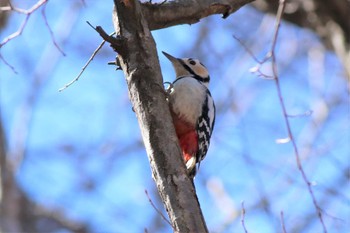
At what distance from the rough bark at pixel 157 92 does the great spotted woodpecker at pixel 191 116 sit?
750mm

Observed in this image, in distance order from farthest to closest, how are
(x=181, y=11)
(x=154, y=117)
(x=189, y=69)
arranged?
(x=189, y=69), (x=181, y=11), (x=154, y=117)

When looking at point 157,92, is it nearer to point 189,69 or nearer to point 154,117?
point 154,117

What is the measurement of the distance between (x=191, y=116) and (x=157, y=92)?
3.53 feet

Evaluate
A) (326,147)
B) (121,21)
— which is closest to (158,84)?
(121,21)

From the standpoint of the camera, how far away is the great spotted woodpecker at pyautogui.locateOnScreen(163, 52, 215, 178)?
4293 millimetres

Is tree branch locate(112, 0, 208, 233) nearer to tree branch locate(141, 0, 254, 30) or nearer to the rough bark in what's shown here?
the rough bark

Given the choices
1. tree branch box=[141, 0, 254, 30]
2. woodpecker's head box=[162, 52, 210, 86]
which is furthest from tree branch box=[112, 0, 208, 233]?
woodpecker's head box=[162, 52, 210, 86]

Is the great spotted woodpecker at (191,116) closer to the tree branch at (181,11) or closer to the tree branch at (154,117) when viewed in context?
the tree branch at (181,11)

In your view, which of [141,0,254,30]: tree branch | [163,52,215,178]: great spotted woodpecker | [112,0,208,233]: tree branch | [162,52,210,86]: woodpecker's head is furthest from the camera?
[162,52,210,86]: woodpecker's head

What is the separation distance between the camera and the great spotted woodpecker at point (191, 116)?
4.29m

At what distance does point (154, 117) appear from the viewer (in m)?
3.21

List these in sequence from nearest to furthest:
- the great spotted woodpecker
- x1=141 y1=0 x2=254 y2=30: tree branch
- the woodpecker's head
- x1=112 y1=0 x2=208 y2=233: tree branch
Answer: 1. x1=112 y1=0 x2=208 y2=233: tree branch
2. x1=141 y1=0 x2=254 y2=30: tree branch
3. the great spotted woodpecker
4. the woodpecker's head

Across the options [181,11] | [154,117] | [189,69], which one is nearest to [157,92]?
[154,117]

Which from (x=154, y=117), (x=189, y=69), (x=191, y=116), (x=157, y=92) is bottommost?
(x=154, y=117)
